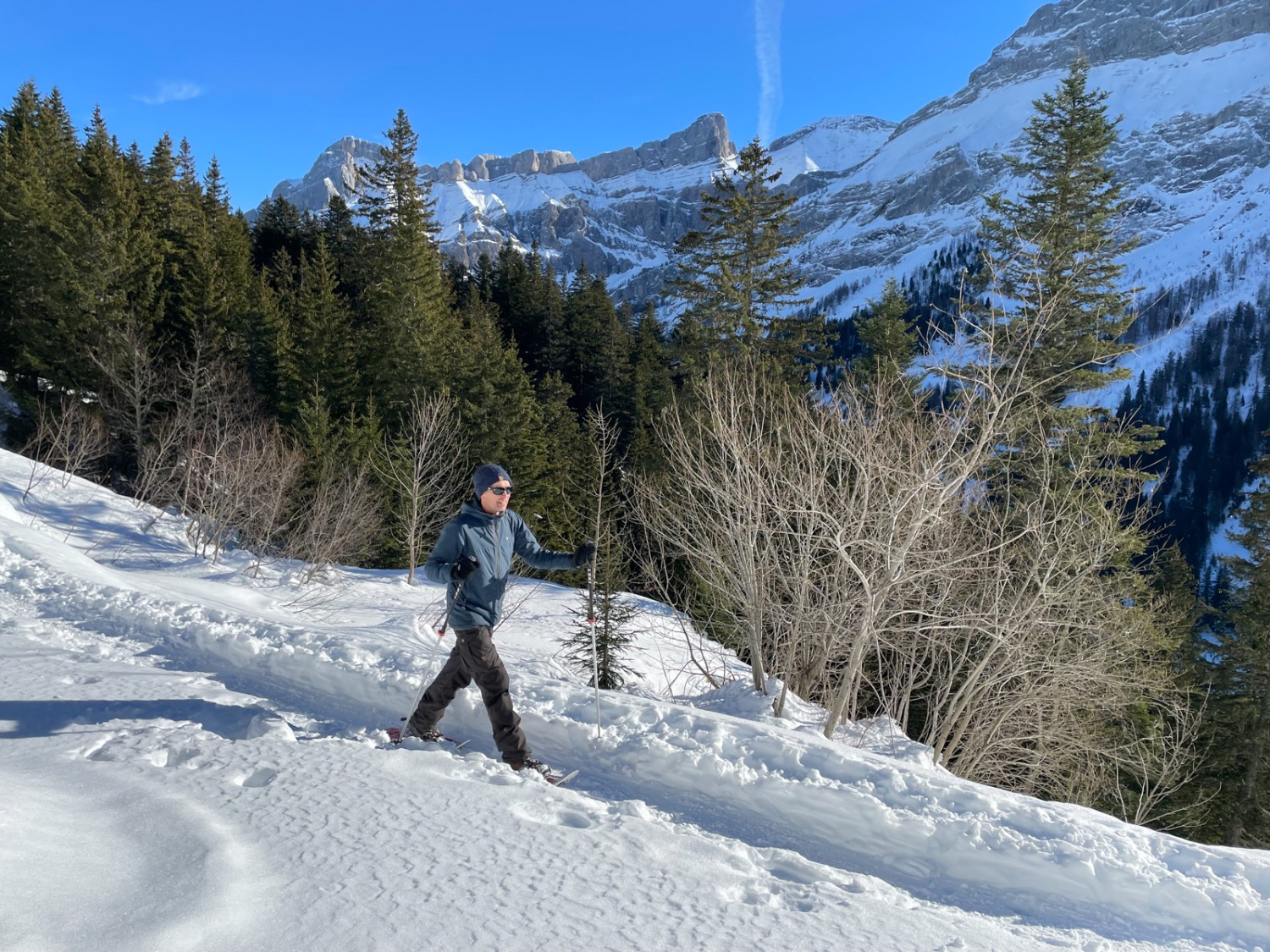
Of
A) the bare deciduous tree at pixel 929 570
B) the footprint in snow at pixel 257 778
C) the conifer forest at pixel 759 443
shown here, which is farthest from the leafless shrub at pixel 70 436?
the footprint in snow at pixel 257 778

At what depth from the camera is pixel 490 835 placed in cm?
347

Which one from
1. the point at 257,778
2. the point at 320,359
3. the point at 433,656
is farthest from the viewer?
the point at 320,359

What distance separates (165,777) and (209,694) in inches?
57.8

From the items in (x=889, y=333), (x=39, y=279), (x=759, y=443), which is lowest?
(x=759, y=443)

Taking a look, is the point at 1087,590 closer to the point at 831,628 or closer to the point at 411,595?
the point at 831,628

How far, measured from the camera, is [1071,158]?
14.8 m

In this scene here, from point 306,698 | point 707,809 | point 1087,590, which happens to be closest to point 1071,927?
point 707,809

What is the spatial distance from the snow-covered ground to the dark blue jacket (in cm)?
93

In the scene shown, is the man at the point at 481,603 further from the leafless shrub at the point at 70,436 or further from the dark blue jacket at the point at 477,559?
the leafless shrub at the point at 70,436

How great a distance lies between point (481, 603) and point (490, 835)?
143cm

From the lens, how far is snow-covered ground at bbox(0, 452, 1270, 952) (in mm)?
2752

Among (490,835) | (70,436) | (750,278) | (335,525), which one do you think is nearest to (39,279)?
(70,436)

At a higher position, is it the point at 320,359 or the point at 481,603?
the point at 320,359

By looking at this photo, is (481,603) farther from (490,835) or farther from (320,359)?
(320,359)
